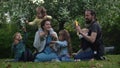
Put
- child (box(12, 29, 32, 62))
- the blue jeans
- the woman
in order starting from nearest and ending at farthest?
the woman < the blue jeans < child (box(12, 29, 32, 62))

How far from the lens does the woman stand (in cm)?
1111

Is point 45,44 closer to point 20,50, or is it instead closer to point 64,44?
point 64,44

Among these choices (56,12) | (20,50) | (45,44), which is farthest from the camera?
(56,12)

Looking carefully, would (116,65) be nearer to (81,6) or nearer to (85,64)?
(85,64)

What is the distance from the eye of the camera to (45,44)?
11242mm

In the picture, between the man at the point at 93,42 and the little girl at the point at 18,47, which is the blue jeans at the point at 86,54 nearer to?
the man at the point at 93,42

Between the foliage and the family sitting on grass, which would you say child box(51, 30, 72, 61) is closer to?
the family sitting on grass

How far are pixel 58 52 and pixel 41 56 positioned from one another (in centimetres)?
61

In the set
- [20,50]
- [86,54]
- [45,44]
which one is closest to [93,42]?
[86,54]

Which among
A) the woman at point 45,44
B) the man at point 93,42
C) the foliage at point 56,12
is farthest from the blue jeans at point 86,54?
the foliage at point 56,12

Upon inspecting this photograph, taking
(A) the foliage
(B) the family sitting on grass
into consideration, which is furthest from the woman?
(A) the foliage

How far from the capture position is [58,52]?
11.5 meters

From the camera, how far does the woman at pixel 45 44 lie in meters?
11.1

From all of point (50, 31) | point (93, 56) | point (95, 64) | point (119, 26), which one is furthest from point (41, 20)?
point (119, 26)
